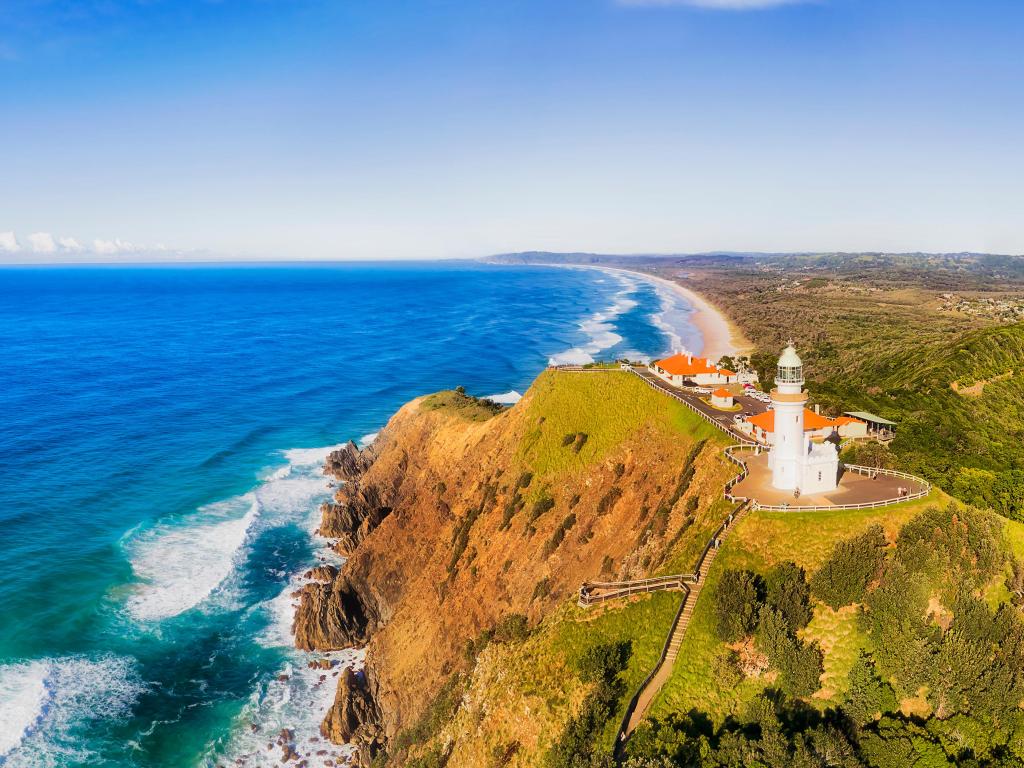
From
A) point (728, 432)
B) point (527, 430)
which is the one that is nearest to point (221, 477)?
point (527, 430)

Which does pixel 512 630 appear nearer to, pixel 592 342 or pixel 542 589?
pixel 542 589

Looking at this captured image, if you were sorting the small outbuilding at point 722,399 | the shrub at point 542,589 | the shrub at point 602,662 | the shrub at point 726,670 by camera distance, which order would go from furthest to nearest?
the small outbuilding at point 722,399
the shrub at point 542,589
the shrub at point 602,662
the shrub at point 726,670

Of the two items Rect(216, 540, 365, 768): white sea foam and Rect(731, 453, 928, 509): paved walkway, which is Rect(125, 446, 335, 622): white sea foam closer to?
Rect(216, 540, 365, 768): white sea foam

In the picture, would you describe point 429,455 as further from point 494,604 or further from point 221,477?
point 221,477

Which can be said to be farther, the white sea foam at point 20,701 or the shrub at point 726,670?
the white sea foam at point 20,701

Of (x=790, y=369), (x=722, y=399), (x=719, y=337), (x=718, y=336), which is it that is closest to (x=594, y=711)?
(x=790, y=369)

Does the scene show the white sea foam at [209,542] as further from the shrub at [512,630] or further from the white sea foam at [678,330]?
the white sea foam at [678,330]

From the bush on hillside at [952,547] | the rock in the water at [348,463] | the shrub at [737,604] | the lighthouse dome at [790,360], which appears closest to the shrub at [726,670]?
the shrub at [737,604]

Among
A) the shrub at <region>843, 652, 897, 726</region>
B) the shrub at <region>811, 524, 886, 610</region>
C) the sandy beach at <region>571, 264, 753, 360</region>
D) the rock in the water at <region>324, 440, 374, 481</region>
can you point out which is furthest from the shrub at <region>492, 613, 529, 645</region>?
the sandy beach at <region>571, 264, 753, 360</region>
